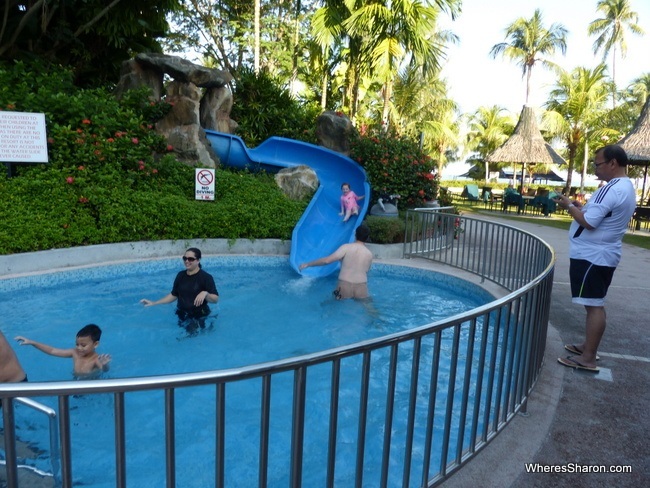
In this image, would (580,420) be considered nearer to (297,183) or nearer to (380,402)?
(380,402)

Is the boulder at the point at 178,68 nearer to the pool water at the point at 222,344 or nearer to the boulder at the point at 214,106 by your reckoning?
the boulder at the point at 214,106

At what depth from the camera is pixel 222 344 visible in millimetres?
6348

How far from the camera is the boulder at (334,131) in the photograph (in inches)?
651

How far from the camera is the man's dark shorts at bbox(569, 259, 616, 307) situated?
4082 mm

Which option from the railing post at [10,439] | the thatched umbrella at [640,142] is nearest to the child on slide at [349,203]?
the railing post at [10,439]

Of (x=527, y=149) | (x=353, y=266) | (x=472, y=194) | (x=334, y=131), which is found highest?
(x=527, y=149)

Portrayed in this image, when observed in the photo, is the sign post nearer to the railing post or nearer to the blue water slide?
the blue water slide

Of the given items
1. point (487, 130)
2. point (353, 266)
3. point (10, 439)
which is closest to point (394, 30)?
point (353, 266)

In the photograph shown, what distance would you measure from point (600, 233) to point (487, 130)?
49472 millimetres

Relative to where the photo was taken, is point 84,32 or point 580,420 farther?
point 84,32

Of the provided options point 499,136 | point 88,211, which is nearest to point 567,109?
point 499,136

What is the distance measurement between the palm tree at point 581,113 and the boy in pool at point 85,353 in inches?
1151

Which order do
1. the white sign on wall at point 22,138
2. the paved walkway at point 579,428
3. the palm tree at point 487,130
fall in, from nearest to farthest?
1. the paved walkway at point 579,428
2. the white sign on wall at point 22,138
3. the palm tree at point 487,130

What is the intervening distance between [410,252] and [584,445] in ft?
23.5
